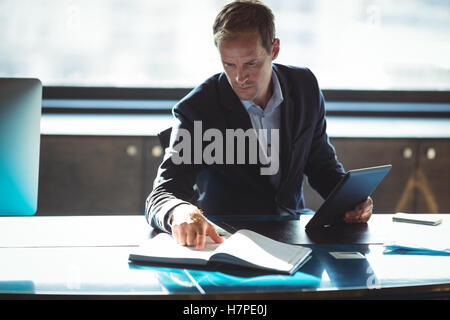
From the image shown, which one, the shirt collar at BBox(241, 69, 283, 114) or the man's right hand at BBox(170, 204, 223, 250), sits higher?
the shirt collar at BBox(241, 69, 283, 114)

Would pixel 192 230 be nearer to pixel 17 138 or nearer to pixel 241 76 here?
pixel 17 138

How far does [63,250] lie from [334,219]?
85 centimetres

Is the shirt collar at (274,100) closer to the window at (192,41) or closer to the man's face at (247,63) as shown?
the man's face at (247,63)

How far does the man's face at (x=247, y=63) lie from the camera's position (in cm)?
169

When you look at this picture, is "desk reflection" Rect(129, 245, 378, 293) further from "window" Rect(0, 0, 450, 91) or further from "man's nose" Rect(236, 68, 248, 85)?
"window" Rect(0, 0, 450, 91)

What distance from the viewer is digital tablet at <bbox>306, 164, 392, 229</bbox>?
4.72 ft

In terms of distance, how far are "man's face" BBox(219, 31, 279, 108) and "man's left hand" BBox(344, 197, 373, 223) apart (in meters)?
0.55

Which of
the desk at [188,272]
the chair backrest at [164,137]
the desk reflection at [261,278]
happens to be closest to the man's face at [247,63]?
the chair backrest at [164,137]

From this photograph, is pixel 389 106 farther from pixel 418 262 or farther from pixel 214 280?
pixel 214 280

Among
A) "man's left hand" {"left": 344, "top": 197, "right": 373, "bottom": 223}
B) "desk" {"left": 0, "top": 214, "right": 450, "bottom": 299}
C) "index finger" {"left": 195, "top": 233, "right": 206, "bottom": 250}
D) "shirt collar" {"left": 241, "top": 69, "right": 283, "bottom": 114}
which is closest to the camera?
"desk" {"left": 0, "top": 214, "right": 450, "bottom": 299}

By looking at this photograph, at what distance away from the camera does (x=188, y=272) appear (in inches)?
44.1

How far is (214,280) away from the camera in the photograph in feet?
3.50

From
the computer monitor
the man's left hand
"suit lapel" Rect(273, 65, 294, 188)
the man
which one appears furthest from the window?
the computer monitor

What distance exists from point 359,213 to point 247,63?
25.1 inches
